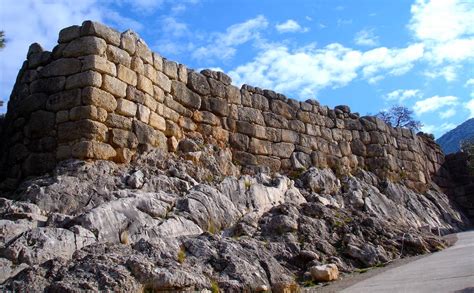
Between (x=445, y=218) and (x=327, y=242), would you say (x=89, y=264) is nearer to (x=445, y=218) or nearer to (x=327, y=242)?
(x=327, y=242)

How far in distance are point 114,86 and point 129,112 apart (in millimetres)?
507

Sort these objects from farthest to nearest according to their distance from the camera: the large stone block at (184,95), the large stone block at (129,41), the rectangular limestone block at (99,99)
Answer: the large stone block at (184,95), the large stone block at (129,41), the rectangular limestone block at (99,99)

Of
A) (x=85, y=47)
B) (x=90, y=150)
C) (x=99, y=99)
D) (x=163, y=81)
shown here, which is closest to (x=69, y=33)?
(x=85, y=47)

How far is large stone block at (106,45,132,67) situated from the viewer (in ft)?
27.5

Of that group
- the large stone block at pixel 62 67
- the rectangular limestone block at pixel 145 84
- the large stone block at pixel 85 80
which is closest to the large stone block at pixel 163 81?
the rectangular limestone block at pixel 145 84

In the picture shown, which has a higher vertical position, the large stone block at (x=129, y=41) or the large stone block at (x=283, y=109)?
the large stone block at (x=129, y=41)

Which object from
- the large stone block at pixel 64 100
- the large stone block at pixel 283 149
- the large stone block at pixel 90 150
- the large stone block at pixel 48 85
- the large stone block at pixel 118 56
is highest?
the large stone block at pixel 118 56

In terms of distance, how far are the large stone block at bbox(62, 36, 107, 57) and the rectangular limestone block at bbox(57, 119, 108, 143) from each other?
117 cm

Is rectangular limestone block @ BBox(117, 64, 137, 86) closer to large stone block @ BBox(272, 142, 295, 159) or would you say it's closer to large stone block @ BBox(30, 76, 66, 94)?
large stone block @ BBox(30, 76, 66, 94)

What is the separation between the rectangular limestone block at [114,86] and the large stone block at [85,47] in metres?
0.44

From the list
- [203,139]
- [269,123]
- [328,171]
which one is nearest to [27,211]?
[203,139]

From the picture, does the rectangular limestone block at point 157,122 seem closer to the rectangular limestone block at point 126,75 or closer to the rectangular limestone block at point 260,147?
the rectangular limestone block at point 126,75

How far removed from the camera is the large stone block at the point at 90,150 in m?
7.67

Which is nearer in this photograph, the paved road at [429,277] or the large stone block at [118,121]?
the paved road at [429,277]
